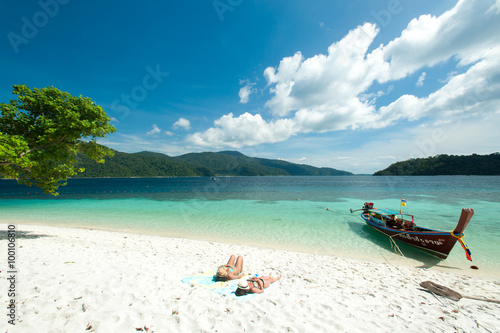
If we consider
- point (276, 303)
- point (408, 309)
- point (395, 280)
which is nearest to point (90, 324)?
point (276, 303)

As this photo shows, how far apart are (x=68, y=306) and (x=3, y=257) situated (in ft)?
17.6

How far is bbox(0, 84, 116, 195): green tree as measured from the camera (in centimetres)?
856

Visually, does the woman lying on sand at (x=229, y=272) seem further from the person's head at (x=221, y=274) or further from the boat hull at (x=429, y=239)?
the boat hull at (x=429, y=239)

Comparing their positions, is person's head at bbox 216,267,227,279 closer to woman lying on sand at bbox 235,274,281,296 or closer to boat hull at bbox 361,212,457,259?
woman lying on sand at bbox 235,274,281,296

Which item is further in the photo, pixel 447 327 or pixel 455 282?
pixel 455 282

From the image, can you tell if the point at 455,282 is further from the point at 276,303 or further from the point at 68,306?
the point at 68,306

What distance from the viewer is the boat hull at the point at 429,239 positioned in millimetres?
10188

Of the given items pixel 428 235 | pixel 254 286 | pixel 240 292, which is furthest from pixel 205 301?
pixel 428 235

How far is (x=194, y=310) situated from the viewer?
4.38m

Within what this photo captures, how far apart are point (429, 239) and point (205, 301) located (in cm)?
1321

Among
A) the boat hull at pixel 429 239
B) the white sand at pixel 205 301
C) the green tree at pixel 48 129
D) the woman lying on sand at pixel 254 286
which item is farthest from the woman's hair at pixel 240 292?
the boat hull at pixel 429 239

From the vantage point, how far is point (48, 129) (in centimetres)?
829

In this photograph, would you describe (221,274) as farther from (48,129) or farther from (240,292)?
(48,129)

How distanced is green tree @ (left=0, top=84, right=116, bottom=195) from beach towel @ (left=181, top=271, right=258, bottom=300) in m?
8.61
